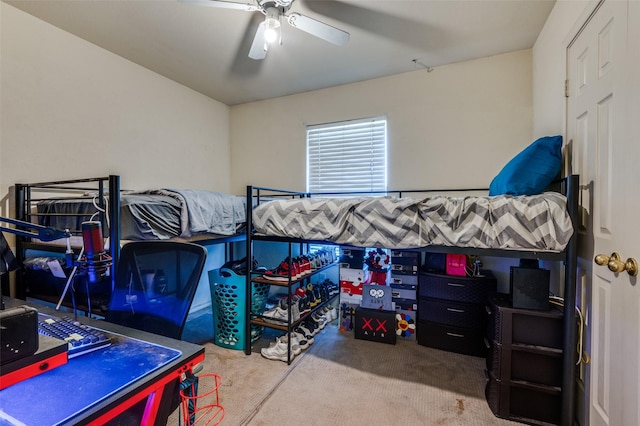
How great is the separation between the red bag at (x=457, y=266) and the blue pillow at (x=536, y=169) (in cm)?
75

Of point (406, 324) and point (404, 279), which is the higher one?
point (404, 279)

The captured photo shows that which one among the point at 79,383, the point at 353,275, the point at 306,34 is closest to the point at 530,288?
the point at 353,275

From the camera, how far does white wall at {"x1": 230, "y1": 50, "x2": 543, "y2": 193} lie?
2521 mm

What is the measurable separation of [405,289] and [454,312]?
402 millimetres

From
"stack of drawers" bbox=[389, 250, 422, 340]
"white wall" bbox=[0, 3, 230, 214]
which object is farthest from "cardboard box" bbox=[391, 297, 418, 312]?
"white wall" bbox=[0, 3, 230, 214]

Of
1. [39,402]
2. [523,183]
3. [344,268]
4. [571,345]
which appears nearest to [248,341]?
[344,268]

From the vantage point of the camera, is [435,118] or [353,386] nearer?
[353,386]

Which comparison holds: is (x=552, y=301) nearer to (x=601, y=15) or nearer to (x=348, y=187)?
(x=601, y=15)

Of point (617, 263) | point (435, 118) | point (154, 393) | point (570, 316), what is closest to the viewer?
point (154, 393)

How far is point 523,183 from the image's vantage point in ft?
5.37

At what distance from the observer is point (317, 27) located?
1.76 m

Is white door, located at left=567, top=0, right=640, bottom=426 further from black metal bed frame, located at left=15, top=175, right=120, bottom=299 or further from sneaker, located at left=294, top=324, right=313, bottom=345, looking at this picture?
black metal bed frame, located at left=15, top=175, right=120, bottom=299

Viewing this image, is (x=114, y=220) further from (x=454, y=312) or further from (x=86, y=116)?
(x=454, y=312)

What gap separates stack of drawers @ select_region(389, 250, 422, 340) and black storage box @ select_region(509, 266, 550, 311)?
2.90ft
